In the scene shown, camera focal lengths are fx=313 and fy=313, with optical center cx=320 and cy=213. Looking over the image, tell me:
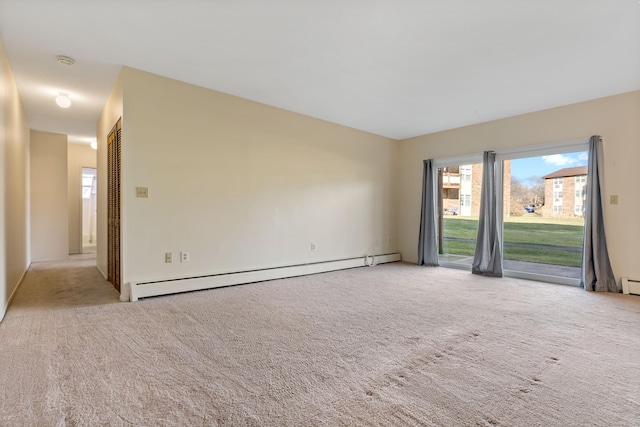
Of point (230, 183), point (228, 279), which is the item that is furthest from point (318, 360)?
point (230, 183)

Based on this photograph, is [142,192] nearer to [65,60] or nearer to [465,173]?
[65,60]

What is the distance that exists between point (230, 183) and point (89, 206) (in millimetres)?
6721

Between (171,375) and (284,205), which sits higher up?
(284,205)

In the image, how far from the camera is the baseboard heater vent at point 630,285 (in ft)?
13.2

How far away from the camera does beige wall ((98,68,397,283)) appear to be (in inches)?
143

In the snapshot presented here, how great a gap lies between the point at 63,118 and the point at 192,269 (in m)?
4.03

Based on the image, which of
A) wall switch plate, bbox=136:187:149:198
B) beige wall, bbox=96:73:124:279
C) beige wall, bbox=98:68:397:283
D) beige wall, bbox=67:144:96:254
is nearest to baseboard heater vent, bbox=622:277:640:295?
beige wall, bbox=98:68:397:283

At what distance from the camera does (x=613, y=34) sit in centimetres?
276

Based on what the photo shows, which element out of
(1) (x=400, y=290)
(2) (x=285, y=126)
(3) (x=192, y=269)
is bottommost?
(1) (x=400, y=290)

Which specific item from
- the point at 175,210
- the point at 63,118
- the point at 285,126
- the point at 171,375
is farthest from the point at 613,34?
the point at 63,118

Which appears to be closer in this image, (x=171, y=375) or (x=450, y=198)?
(x=171, y=375)

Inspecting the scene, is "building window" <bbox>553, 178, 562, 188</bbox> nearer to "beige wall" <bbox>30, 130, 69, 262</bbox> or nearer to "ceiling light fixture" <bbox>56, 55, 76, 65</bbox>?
"ceiling light fixture" <bbox>56, 55, 76, 65</bbox>

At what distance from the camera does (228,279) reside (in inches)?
167

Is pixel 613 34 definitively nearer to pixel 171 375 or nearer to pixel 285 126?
pixel 285 126
